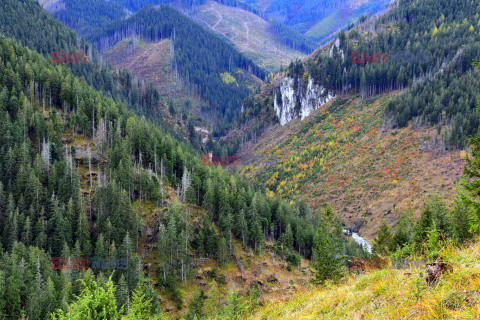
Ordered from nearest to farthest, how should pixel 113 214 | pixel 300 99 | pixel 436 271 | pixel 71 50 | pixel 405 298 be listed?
pixel 436 271, pixel 405 298, pixel 113 214, pixel 71 50, pixel 300 99

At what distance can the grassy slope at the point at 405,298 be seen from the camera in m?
7.44

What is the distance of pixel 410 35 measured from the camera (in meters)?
159

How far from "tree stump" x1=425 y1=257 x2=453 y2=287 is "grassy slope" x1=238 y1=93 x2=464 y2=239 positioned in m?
74.3

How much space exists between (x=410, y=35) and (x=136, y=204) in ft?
549

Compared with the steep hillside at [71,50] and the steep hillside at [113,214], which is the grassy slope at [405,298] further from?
the steep hillside at [71,50]

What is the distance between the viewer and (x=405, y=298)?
8.68 metres

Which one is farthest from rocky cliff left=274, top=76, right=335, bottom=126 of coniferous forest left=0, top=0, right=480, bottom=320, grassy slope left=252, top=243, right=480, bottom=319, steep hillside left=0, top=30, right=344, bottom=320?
grassy slope left=252, top=243, right=480, bottom=319

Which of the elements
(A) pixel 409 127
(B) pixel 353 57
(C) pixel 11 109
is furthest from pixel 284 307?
(B) pixel 353 57

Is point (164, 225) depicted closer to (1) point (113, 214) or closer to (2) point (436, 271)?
(1) point (113, 214)

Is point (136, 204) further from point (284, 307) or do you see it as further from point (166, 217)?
point (284, 307)

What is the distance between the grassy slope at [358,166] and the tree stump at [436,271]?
7426 centimetres

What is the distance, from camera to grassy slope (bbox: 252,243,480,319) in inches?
293

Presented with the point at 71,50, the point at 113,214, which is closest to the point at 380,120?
the point at 113,214

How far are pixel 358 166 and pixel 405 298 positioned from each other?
111665 millimetres
